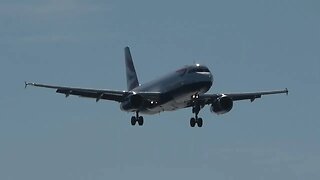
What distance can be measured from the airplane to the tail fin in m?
17.7

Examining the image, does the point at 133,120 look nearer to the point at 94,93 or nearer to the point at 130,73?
the point at 94,93

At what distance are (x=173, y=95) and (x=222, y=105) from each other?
8.39 m

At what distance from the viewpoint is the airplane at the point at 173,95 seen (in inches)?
5138

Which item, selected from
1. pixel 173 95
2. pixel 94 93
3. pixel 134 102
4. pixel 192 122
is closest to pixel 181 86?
pixel 173 95

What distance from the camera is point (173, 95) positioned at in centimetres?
13138

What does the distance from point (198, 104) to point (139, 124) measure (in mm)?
10169

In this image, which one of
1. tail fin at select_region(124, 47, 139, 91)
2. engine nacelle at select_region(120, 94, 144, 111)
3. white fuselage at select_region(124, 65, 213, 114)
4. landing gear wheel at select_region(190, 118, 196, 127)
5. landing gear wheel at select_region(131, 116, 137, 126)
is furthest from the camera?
tail fin at select_region(124, 47, 139, 91)

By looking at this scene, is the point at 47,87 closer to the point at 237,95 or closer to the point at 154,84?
the point at 154,84

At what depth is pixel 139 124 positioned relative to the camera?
14075 cm

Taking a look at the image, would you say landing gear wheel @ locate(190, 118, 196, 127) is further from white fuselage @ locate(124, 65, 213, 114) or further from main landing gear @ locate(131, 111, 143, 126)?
main landing gear @ locate(131, 111, 143, 126)

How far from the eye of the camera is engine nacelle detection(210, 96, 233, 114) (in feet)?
450

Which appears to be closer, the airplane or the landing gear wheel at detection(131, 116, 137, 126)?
the airplane

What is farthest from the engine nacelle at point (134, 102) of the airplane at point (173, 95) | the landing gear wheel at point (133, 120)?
the landing gear wheel at point (133, 120)

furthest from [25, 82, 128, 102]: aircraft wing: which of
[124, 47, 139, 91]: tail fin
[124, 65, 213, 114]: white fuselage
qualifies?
[124, 47, 139, 91]: tail fin
